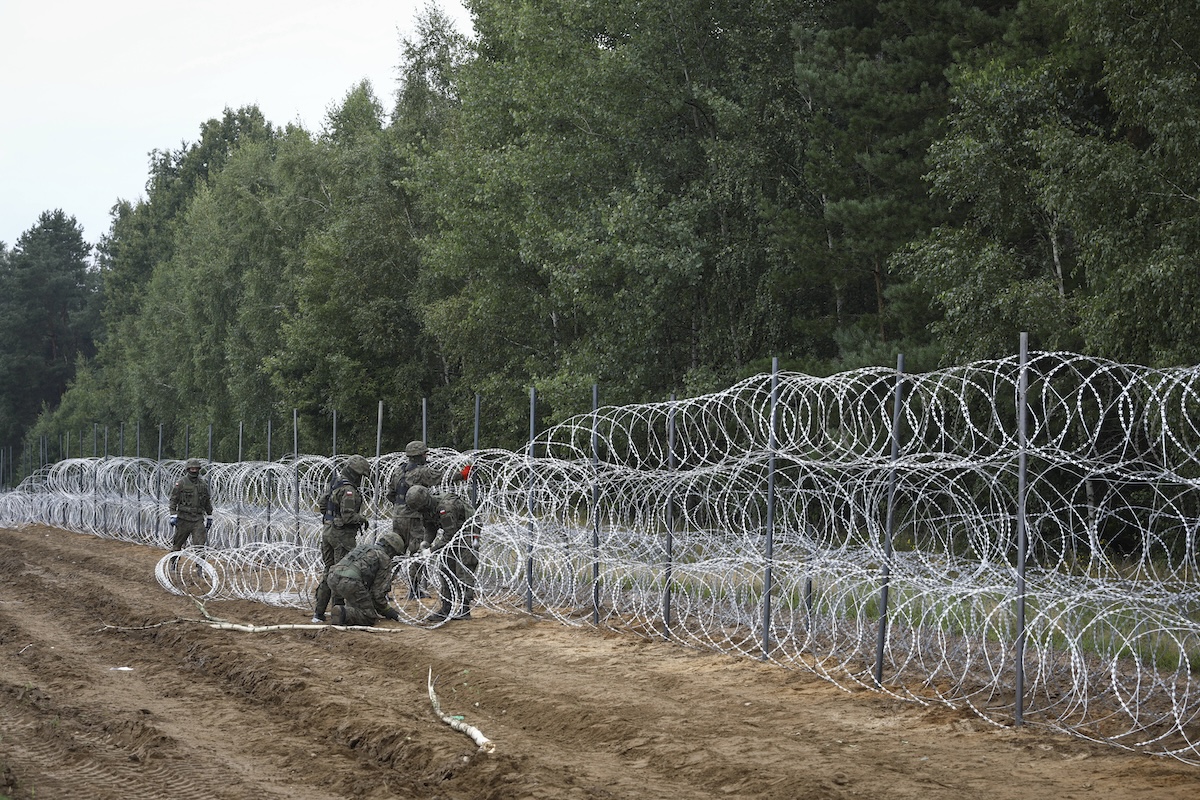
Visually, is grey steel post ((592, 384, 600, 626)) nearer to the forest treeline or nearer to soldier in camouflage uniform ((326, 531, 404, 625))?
soldier in camouflage uniform ((326, 531, 404, 625))

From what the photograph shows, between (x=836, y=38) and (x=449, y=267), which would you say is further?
(x=449, y=267)

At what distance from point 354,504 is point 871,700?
688 cm

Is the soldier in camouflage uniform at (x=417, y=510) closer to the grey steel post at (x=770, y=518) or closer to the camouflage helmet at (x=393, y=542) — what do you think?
the camouflage helmet at (x=393, y=542)

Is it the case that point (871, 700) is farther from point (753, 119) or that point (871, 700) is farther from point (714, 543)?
point (753, 119)

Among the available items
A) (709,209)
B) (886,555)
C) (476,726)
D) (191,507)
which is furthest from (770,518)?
(709,209)

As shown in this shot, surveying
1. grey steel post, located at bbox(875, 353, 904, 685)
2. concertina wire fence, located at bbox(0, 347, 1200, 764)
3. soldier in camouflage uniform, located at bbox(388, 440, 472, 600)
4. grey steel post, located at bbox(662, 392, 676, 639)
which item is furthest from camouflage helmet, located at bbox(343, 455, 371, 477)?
grey steel post, located at bbox(875, 353, 904, 685)

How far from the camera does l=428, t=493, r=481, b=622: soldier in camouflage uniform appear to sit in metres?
13.5

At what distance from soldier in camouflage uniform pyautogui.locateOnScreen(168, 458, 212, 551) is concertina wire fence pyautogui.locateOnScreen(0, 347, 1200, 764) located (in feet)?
2.21

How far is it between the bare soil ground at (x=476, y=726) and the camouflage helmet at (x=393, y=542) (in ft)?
3.04

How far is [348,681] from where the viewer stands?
10211 millimetres

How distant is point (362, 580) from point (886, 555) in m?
6.08

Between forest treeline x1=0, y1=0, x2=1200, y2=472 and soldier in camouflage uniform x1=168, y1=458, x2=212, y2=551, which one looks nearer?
forest treeline x1=0, y1=0, x2=1200, y2=472

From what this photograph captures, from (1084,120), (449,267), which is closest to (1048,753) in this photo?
(1084,120)

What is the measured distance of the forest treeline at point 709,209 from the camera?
1705 cm
